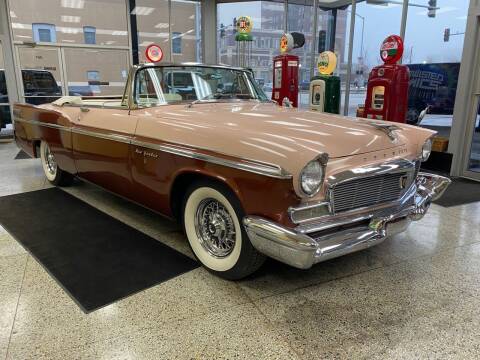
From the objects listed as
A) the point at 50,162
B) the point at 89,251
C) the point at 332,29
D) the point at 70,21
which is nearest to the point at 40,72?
the point at 70,21

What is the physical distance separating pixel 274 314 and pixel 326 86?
5.24 m

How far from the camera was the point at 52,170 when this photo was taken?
16.6 ft

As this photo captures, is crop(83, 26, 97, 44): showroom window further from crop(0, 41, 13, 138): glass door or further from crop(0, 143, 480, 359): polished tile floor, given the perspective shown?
crop(0, 143, 480, 359): polished tile floor

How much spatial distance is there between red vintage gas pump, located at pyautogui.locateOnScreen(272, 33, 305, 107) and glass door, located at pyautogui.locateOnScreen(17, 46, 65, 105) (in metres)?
5.59

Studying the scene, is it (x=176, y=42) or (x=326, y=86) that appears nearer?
(x=326, y=86)

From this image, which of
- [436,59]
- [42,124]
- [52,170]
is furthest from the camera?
[436,59]

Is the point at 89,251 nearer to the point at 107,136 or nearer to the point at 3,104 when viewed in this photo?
the point at 107,136

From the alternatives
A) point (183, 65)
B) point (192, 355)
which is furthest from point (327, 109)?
point (192, 355)

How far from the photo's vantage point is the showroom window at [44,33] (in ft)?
29.6

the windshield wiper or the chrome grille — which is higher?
the windshield wiper

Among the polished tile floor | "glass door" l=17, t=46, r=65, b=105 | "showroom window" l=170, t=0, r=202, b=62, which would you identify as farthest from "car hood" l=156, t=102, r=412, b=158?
"showroom window" l=170, t=0, r=202, b=62

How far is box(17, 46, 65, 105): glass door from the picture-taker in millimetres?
9016

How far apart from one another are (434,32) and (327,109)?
213 centimetres

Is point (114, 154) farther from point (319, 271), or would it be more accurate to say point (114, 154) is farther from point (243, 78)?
point (319, 271)
